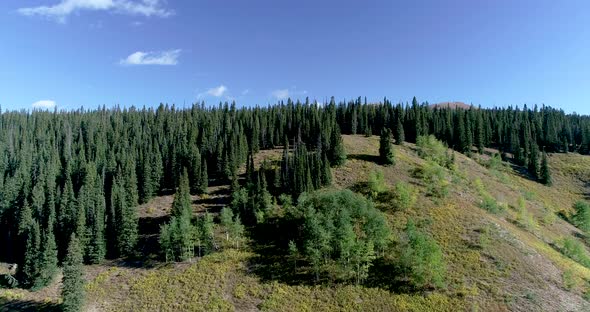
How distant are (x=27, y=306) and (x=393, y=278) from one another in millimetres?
Answer: 56519

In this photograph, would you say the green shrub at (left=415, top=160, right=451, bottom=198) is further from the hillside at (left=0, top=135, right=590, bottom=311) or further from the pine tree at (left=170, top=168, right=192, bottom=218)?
the pine tree at (left=170, top=168, right=192, bottom=218)

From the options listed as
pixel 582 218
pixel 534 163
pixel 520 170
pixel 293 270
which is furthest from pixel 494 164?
pixel 293 270

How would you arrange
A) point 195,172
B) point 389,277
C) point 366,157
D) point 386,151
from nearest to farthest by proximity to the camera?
point 389,277 → point 386,151 → point 195,172 → point 366,157

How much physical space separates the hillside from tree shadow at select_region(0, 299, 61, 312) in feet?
0.59

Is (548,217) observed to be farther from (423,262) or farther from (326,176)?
(326,176)

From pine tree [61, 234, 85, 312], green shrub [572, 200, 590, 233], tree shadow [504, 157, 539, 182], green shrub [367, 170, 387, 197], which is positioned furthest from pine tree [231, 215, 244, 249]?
tree shadow [504, 157, 539, 182]

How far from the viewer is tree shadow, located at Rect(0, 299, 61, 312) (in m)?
58.5

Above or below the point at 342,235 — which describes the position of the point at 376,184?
above

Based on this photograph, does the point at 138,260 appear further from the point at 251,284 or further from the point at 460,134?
the point at 460,134

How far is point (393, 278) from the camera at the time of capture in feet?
202

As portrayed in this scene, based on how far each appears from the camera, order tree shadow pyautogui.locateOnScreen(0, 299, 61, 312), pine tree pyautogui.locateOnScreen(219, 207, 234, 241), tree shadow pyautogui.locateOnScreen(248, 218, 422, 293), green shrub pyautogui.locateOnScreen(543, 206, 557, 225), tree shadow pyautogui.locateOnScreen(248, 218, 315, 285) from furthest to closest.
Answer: green shrub pyautogui.locateOnScreen(543, 206, 557, 225) → pine tree pyautogui.locateOnScreen(219, 207, 234, 241) → tree shadow pyautogui.locateOnScreen(248, 218, 315, 285) → tree shadow pyautogui.locateOnScreen(248, 218, 422, 293) → tree shadow pyautogui.locateOnScreen(0, 299, 61, 312)

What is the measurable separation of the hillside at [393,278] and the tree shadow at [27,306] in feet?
0.59

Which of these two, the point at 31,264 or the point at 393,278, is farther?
the point at 31,264

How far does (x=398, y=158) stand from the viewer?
10662cm
